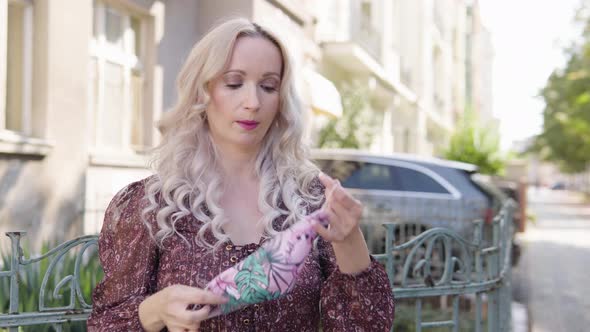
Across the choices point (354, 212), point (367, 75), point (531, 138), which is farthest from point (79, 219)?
point (531, 138)

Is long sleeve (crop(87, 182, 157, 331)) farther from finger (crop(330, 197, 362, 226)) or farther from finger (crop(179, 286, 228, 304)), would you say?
finger (crop(330, 197, 362, 226))

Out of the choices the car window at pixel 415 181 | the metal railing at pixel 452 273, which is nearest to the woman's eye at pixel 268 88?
the metal railing at pixel 452 273

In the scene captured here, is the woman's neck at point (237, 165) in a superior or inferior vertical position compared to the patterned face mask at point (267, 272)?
superior

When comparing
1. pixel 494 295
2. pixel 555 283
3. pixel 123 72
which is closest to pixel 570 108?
pixel 555 283

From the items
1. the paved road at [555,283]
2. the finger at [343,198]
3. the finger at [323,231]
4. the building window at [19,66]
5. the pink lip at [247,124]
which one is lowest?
the paved road at [555,283]

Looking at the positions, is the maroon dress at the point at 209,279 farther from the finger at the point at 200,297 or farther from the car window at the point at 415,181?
the car window at the point at 415,181

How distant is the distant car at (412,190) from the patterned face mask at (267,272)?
6.30 meters

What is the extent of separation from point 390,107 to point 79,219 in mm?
Answer: 13365

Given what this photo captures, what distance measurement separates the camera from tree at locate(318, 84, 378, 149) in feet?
43.2

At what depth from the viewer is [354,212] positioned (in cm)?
166

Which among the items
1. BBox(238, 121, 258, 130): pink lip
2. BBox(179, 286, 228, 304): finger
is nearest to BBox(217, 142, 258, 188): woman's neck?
BBox(238, 121, 258, 130): pink lip

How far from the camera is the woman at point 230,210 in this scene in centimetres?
187

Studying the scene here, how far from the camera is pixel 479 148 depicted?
21438 mm

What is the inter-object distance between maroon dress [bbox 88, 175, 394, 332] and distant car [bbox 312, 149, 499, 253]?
237 inches
